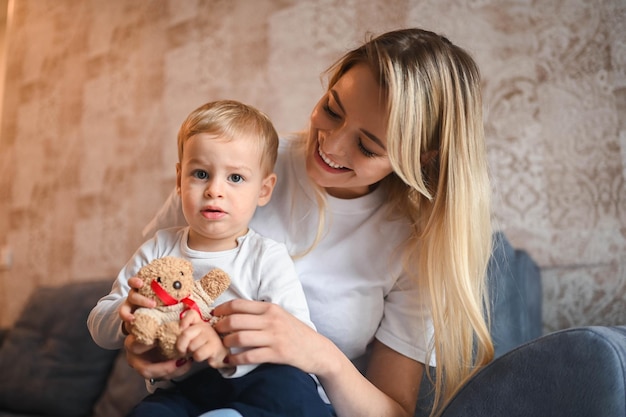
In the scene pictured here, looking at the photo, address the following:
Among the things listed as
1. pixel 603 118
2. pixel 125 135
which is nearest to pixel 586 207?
pixel 603 118

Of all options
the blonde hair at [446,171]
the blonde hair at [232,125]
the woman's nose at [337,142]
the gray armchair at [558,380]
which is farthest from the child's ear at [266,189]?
the gray armchair at [558,380]

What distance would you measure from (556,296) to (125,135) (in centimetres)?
206

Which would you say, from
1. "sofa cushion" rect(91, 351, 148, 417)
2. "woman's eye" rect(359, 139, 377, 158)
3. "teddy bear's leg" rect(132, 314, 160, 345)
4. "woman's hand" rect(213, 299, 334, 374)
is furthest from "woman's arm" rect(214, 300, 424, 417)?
"sofa cushion" rect(91, 351, 148, 417)

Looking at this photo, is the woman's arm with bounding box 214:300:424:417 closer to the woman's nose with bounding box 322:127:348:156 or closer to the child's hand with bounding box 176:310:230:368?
the child's hand with bounding box 176:310:230:368

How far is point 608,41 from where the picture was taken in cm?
167

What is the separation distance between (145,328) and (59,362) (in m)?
1.70

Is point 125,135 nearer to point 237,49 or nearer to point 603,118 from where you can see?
point 237,49

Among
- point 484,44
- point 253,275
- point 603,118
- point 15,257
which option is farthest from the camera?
point 15,257

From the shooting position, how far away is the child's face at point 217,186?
3.23 ft

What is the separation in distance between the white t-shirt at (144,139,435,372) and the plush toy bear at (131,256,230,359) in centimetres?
31

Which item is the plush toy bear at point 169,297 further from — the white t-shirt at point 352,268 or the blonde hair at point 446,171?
the blonde hair at point 446,171

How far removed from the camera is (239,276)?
100 centimetres

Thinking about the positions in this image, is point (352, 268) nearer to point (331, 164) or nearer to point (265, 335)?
point (331, 164)

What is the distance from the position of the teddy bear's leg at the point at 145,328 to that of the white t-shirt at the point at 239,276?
168 millimetres
